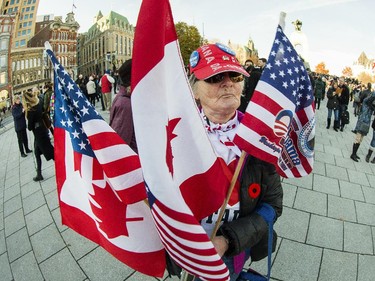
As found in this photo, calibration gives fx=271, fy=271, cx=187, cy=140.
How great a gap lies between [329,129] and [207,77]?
9.67 m

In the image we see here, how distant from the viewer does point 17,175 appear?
5.87 metres

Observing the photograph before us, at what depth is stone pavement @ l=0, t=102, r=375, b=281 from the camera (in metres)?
2.95

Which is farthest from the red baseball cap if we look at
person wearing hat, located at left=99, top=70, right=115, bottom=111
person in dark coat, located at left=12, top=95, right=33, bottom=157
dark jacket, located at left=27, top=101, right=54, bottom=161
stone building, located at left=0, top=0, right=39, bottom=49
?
stone building, located at left=0, top=0, right=39, bottom=49

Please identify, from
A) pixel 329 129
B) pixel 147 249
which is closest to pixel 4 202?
pixel 147 249

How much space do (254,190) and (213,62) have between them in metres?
0.75

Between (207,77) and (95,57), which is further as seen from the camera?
(95,57)

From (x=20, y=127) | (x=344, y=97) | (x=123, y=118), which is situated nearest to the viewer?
(x=123, y=118)

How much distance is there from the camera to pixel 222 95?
62.1 inches

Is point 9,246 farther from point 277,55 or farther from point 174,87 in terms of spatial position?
point 277,55

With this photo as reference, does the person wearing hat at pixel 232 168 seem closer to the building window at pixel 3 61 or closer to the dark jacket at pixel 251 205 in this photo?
the dark jacket at pixel 251 205

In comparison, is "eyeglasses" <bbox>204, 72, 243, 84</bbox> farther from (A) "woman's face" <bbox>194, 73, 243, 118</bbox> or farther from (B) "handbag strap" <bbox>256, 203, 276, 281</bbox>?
(B) "handbag strap" <bbox>256, 203, 276, 281</bbox>

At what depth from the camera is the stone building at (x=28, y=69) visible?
1556 inches

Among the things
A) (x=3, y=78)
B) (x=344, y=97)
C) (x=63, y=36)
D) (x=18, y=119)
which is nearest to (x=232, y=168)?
(x=18, y=119)

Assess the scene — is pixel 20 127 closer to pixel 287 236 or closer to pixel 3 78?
pixel 287 236
